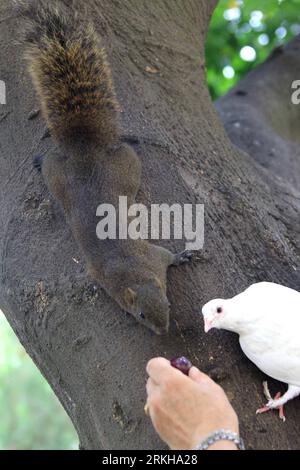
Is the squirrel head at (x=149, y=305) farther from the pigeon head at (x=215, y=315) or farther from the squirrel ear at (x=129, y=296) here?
the pigeon head at (x=215, y=315)

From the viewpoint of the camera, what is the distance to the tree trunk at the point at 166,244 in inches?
62.2

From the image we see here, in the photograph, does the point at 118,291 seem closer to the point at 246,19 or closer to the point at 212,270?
the point at 212,270

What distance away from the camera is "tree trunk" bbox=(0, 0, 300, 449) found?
158 cm

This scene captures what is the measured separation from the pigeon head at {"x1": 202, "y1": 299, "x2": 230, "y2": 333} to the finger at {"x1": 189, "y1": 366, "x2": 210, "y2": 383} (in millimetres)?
135

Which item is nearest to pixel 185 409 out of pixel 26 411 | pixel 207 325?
pixel 207 325

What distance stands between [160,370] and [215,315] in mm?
224

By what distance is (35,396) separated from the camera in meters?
8.47

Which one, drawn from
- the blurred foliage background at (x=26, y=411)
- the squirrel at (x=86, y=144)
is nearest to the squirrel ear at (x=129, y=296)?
the squirrel at (x=86, y=144)

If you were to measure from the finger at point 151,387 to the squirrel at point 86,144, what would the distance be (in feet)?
1.16

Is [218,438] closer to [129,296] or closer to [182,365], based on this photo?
[182,365]

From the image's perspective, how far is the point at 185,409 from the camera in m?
1.41

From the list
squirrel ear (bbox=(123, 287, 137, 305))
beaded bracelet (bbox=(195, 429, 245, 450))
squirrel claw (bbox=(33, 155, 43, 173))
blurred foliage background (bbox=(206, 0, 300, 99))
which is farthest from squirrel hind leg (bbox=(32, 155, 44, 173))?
blurred foliage background (bbox=(206, 0, 300, 99))
